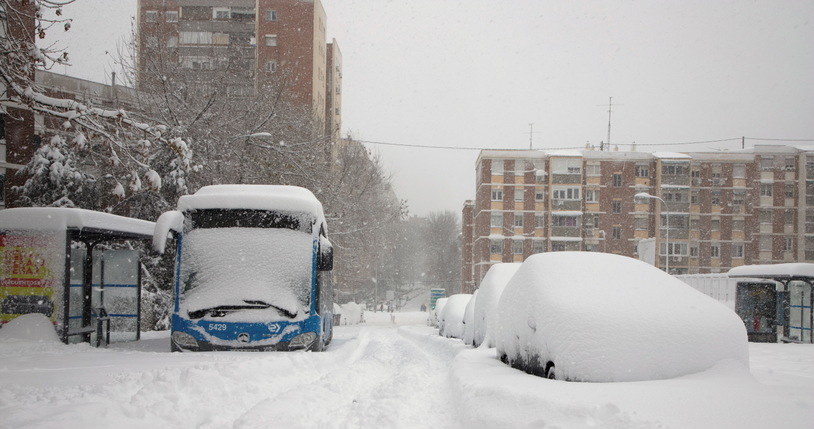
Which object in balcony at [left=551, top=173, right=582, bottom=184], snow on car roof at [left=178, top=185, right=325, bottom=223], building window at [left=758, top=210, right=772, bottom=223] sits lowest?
snow on car roof at [left=178, top=185, right=325, bottom=223]

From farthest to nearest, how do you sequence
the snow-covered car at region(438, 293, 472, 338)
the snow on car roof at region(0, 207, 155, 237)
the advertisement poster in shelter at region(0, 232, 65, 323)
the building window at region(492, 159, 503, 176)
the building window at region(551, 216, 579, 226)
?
the building window at region(492, 159, 503, 176), the building window at region(551, 216, 579, 226), the snow-covered car at region(438, 293, 472, 338), the snow on car roof at region(0, 207, 155, 237), the advertisement poster in shelter at region(0, 232, 65, 323)

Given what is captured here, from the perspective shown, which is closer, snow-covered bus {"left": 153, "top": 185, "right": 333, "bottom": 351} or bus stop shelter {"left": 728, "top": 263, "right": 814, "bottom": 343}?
snow-covered bus {"left": 153, "top": 185, "right": 333, "bottom": 351}

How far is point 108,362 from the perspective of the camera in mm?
9094

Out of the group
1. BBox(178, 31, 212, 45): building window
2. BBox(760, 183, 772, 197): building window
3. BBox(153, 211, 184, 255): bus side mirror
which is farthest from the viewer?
BBox(760, 183, 772, 197): building window

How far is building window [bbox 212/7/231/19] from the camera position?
64.4m

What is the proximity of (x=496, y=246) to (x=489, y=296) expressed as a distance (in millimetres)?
55769

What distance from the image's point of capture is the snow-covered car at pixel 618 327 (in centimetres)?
659

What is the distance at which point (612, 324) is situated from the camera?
679 cm

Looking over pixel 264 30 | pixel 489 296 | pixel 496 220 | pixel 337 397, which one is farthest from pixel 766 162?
pixel 337 397

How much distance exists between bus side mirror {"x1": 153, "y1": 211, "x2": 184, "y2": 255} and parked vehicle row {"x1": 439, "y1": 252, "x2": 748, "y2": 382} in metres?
5.32

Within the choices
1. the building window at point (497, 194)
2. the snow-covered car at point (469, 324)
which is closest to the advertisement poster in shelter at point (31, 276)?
the snow-covered car at point (469, 324)

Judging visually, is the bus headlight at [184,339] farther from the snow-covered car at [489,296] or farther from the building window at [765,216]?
the building window at [765,216]

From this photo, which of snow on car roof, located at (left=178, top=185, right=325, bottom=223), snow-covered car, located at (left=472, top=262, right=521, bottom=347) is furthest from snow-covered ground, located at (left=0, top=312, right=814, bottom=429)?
snow-covered car, located at (left=472, top=262, right=521, bottom=347)

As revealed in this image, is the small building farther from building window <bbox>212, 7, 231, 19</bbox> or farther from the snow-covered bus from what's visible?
building window <bbox>212, 7, 231, 19</bbox>
